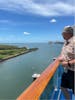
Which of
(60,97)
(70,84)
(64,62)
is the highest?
(64,62)

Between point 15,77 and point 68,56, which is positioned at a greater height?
point 68,56

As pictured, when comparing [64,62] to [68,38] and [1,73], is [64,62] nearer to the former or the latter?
[68,38]

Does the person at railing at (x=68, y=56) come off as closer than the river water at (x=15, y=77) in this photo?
Yes

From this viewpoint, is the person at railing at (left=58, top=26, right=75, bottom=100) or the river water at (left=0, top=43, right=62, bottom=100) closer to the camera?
the person at railing at (left=58, top=26, right=75, bottom=100)

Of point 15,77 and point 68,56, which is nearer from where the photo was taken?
point 68,56

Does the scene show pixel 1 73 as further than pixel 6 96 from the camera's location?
Yes

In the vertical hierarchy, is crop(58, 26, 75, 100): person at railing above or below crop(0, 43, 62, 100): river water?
above

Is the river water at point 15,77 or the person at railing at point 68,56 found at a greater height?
the person at railing at point 68,56

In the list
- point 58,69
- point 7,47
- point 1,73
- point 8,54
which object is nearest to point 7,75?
point 1,73

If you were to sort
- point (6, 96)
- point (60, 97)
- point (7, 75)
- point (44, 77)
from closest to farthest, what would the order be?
point (44, 77) < point (60, 97) < point (6, 96) < point (7, 75)

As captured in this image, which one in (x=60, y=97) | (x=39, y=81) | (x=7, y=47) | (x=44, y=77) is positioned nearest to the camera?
(x=39, y=81)

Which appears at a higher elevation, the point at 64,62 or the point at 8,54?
the point at 64,62
